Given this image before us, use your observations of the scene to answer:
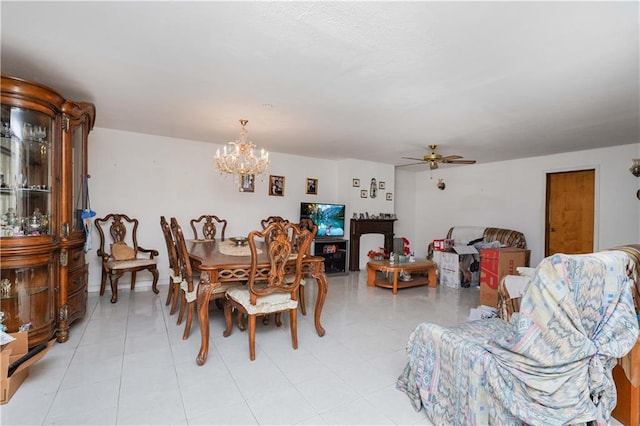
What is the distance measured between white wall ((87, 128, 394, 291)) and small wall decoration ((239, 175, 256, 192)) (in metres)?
0.09

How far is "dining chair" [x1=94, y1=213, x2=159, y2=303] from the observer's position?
12.6ft

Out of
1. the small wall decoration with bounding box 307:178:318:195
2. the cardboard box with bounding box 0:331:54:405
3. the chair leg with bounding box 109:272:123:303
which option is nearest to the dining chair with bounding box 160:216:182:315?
the chair leg with bounding box 109:272:123:303

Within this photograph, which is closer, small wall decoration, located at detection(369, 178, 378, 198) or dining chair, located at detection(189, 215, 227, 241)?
dining chair, located at detection(189, 215, 227, 241)

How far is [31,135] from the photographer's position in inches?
95.7

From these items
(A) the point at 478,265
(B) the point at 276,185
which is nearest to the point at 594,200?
(A) the point at 478,265

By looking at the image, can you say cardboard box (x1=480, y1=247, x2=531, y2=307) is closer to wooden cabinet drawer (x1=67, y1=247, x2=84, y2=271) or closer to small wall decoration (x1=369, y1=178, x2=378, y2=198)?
small wall decoration (x1=369, y1=178, x2=378, y2=198)

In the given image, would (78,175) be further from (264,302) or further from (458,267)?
(458,267)

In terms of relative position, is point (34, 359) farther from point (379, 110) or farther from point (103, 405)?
point (379, 110)

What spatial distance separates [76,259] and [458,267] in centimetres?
502

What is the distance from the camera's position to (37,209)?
2477mm

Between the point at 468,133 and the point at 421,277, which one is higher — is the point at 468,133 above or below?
above

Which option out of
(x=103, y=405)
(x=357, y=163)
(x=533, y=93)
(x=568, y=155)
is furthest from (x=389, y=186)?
(x=103, y=405)

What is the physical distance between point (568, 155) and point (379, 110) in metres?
4.09

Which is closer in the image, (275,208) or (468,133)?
(468,133)
